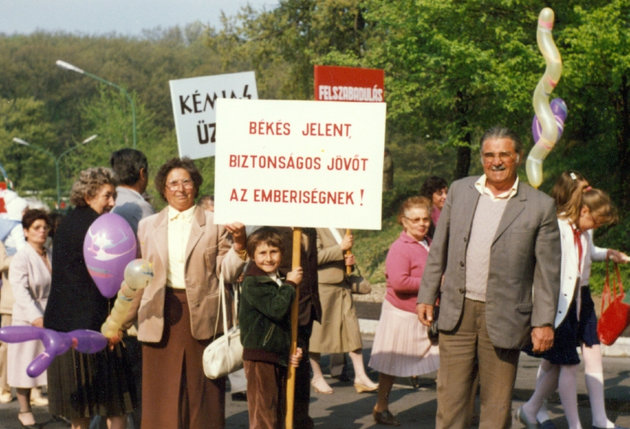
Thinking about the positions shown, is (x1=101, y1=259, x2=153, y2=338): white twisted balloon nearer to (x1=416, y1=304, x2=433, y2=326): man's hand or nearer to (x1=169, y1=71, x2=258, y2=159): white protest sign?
(x1=416, y1=304, x2=433, y2=326): man's hand

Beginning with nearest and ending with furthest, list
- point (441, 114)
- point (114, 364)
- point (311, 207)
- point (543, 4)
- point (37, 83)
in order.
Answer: point (311, 207) → point (114, 364) → point (543, 4) → point (441, 114) → point (37, 83)

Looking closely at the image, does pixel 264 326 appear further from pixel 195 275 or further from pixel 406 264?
pixel 406 264

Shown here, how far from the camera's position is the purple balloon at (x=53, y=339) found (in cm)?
628

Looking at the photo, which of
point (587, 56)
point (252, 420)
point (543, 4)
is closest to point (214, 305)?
point (252, 420)

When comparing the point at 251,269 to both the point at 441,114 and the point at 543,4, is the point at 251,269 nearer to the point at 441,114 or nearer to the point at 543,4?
the point at 543,4

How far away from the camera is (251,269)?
6.60 metres

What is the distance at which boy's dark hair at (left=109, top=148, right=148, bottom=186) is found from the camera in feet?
24.5

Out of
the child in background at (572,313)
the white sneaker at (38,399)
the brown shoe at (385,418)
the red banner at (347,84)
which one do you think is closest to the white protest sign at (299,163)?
the child in background at (572,313)

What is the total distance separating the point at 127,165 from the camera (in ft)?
24.5

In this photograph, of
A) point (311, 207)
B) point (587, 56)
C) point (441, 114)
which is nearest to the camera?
point (311, 207)

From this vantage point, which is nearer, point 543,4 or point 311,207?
point 311,207

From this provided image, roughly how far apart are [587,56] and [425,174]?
25.1 metres

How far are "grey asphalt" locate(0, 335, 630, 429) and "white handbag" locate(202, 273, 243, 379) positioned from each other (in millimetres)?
1750

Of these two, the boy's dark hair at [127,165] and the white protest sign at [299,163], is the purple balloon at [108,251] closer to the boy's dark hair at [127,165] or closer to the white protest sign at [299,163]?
the white protest sign at [299,163]
